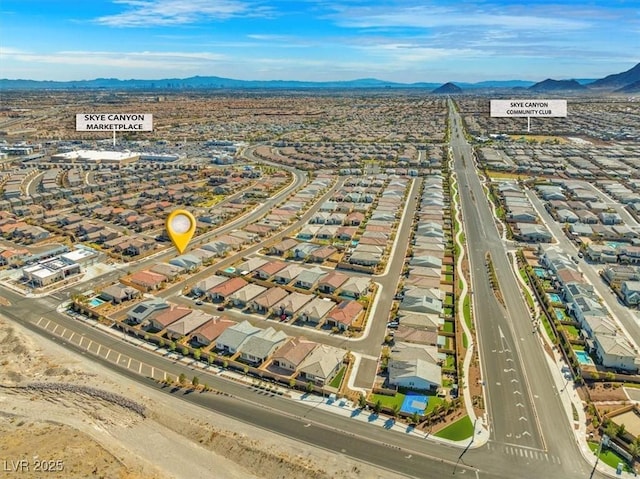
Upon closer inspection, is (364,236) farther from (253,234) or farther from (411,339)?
(411,339)

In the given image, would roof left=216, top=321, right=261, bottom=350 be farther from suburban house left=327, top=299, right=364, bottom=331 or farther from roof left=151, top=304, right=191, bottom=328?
suburban house left=327, top=299, right=364, bottom=331

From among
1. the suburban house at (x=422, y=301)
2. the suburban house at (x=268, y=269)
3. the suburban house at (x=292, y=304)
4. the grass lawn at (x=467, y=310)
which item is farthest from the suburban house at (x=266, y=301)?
the grass lawn at (x=467, y=310)

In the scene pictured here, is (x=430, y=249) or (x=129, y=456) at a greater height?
(x=430, y=249)

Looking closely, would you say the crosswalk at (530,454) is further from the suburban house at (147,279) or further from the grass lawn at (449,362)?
the suburban house at (147,279)

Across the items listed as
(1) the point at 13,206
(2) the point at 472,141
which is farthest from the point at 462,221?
(2) the point at 472,141

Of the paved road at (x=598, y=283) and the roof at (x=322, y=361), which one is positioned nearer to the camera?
the roof at (x=322, y=361)

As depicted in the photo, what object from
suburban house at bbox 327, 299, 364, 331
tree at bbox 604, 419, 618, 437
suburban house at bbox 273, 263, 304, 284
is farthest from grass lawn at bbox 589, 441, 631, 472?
suburban house at bbox 273, 263, 304, 284
